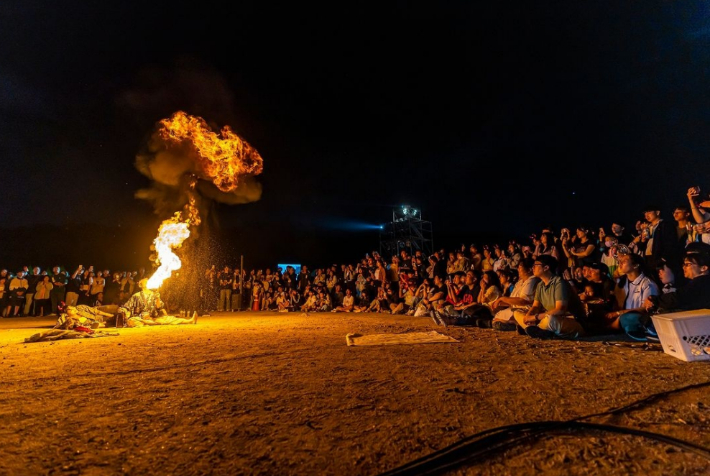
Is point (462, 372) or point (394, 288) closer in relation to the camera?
point (462, 372)

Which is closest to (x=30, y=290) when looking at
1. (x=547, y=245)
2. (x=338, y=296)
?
(x=338, y=296)

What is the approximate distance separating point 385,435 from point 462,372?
1.75 meters

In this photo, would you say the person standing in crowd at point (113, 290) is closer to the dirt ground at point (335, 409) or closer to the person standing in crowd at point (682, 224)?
the dirt ground at point (335, 409)

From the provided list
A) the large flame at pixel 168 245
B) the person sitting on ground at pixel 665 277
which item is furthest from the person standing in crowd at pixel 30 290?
the person sitting on ground at pixel 665 277

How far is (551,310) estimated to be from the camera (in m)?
5.95

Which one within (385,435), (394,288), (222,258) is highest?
(222,258)

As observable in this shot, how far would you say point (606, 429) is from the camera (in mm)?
2305

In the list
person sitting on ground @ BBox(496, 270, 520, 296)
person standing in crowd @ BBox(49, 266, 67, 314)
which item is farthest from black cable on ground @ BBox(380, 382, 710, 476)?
person standing in crowd @ BBox(49, 266, 67, 314)

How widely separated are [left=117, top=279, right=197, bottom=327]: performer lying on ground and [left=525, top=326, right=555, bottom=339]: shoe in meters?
8.86

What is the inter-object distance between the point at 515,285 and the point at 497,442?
22.6 feet

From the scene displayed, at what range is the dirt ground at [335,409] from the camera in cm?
205

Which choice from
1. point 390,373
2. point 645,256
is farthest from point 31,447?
point 645,256

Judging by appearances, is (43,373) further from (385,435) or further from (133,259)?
(133,259)

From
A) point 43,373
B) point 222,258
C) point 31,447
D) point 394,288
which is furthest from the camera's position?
point 222,258
